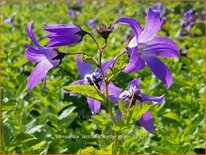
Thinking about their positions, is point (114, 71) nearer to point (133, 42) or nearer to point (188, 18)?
point (133, 42)

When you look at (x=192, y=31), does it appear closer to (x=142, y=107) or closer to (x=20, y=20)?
(x=20, y=20)

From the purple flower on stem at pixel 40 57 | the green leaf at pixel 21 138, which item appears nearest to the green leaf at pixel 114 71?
the purple flower on stem at pixel 40 57

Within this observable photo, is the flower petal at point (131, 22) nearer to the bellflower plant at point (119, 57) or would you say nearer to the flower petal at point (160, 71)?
the bellflower plant at point (119, 57)

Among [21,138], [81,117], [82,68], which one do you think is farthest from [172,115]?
[82,68]

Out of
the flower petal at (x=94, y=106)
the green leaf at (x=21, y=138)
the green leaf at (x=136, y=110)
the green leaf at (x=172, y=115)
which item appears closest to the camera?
the green leaf at (x=136, y=110)

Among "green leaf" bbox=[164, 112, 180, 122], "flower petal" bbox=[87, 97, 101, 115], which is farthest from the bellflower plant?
"green leaf" bbox=[164, 112, 180, 122]

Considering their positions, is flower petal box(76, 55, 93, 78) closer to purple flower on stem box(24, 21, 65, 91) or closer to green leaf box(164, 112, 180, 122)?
purple flower on stem box(24, 21, 65, 91)
